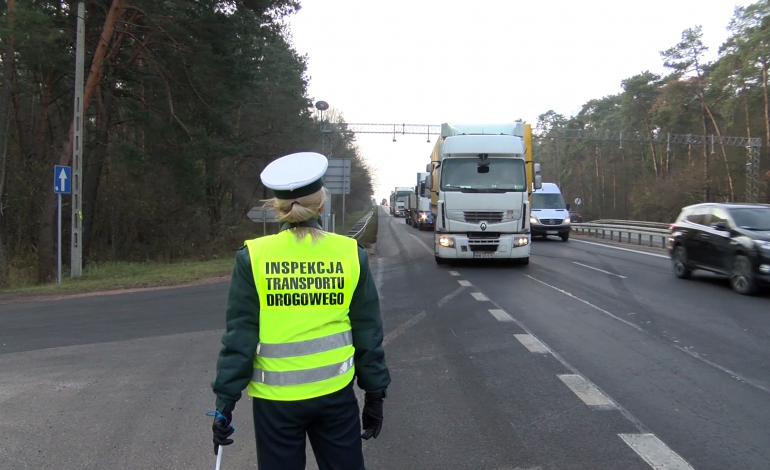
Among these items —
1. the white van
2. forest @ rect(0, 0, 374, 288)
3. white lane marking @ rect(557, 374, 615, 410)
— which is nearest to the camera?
white lane marking @ rect(557, 374, 615, 410)

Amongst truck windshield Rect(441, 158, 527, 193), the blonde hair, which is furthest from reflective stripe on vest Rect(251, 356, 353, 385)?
truck windshield Rect(441, 158, 527, 193)

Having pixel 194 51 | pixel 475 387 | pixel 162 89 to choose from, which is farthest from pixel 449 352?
pixel 162 89

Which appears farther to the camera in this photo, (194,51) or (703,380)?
(194,51)

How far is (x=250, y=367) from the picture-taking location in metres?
2.53

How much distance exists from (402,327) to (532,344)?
2021 millimetres

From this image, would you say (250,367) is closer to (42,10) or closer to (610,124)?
(42,10)

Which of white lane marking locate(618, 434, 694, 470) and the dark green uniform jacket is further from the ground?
the dark green uniform jacket

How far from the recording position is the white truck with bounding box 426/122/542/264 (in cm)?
1633

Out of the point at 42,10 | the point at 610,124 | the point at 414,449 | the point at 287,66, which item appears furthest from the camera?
the point at 610,124

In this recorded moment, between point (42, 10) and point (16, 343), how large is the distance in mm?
11388

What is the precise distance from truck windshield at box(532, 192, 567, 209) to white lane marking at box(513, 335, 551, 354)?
74.3 ft

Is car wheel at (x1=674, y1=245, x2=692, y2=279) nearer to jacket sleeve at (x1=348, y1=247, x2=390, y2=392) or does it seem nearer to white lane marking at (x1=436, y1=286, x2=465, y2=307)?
white lane marking at (x1=436, y1=286, x2=465, y2=307)

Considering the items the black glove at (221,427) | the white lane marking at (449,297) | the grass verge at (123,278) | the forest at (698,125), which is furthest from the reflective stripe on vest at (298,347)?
the forest at (698,125)

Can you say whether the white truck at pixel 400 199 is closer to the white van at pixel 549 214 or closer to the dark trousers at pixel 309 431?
the white van at pixel 549 214
